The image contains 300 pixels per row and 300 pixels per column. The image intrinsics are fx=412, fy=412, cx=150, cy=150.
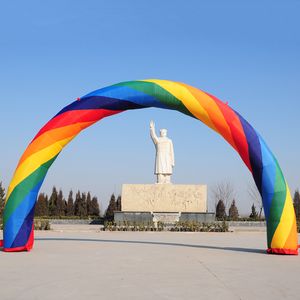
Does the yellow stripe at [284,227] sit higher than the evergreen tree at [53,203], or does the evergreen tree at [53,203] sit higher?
the evergreen tree at [53,203]

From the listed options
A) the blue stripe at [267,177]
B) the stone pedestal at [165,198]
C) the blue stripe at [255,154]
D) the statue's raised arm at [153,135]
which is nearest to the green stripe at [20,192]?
the blue stripe at [255,154]

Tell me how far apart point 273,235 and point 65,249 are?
4551mm

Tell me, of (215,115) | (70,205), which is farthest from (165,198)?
(70,205)

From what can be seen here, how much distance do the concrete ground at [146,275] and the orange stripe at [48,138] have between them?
7.02 ft

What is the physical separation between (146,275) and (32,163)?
13.7 feet

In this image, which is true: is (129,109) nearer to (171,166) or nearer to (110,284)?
(110,284)

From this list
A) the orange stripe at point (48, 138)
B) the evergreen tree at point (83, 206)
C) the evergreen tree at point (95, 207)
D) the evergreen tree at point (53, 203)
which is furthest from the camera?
the evergreen tree at point (95, 207)

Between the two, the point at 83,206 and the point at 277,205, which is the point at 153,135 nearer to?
the point at 277,205

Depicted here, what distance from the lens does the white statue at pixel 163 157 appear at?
26.2 m

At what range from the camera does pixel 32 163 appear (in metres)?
8.82

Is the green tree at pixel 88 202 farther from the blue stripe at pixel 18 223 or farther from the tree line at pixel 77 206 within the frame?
the blue stripe at pixel 18 223

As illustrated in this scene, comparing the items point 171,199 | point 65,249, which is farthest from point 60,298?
point 171,199

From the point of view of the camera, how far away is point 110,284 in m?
5.11

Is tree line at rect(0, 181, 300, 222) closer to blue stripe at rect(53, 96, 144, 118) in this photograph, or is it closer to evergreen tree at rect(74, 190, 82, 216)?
evergreen tree at rect(74, 190, 82, 216)
